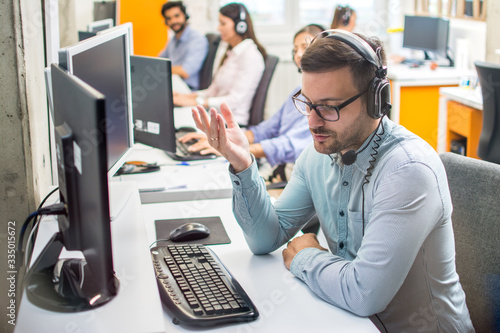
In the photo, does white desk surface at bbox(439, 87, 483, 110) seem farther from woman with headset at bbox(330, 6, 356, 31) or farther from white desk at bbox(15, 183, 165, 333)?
white desk at bbox(15, 183, 165, 333)

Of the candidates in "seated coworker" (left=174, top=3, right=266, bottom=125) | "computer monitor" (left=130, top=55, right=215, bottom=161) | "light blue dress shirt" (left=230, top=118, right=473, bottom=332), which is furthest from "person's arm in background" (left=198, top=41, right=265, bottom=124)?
"light blue dress shirt" (left=230, top=118, right=473, bottom=332)

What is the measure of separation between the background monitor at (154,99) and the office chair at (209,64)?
7.79 feet

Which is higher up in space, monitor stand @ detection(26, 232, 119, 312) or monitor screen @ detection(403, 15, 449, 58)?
monitor screen @ detection(403, 15, 449, 58)

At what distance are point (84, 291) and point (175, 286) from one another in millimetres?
→ 215

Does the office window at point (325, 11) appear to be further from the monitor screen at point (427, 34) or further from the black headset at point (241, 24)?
the black headset at point (241, 24)

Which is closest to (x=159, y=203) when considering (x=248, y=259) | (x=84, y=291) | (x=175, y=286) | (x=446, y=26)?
(x=248, y=259)

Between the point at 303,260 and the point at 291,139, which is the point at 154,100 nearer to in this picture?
the point at 291,139

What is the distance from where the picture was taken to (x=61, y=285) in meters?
1.10

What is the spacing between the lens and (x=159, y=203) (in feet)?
6.25

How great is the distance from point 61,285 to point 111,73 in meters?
0.75

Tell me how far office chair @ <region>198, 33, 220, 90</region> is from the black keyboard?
3283 mm

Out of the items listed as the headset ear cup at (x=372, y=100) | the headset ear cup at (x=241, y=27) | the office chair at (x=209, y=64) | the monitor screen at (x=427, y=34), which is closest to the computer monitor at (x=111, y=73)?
the headset ear cup at (x=372, y=100)

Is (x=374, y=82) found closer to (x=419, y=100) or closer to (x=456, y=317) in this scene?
(x=456, y=317)

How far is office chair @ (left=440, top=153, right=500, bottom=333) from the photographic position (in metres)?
1.33
